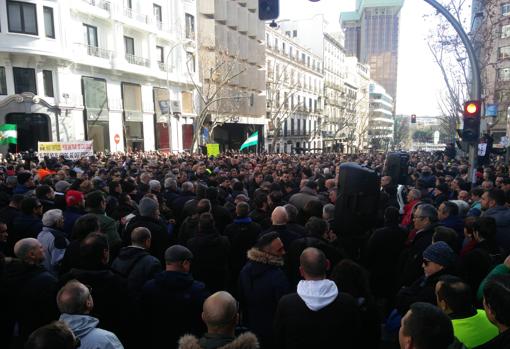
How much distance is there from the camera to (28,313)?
3.24 metres

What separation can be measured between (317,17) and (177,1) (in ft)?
130

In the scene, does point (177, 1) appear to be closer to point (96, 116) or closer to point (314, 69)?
point (96, 116)

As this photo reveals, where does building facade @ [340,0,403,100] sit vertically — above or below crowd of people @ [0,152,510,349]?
above

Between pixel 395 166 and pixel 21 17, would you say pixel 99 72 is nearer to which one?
pixel 21 17

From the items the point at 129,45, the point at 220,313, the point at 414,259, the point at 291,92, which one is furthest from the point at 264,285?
the point at 291,92

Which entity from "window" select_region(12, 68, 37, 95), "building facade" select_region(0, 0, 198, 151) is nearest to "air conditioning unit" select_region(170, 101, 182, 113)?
"building facade" select_region(0, 0, 198, 151)

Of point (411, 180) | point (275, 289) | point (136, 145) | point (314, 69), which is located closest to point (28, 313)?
point (275, 289)

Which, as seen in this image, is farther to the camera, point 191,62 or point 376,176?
point 191,62

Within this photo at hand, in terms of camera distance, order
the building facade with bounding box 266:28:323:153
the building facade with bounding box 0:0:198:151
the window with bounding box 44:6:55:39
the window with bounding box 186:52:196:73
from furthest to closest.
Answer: the building facade with bounding box 266:28:323:153 < the window with bounding box 186:52:196:73 < the window with bounding box 44:6:55:39 < the building facade with bounding box 0:0:198:151

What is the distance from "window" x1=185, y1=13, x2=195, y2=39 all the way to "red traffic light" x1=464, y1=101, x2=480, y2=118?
98.3 feet

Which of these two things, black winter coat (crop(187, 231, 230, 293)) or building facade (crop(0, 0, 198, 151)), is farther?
building facade (crop(0, 0, 198, 151))

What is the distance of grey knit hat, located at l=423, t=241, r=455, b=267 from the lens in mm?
3283

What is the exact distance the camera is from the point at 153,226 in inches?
194

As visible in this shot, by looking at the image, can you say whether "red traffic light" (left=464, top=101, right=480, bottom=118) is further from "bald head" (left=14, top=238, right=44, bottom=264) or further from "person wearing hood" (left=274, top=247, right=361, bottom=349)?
"bald head" (left=14, top=238, right=44, bottom=264)
